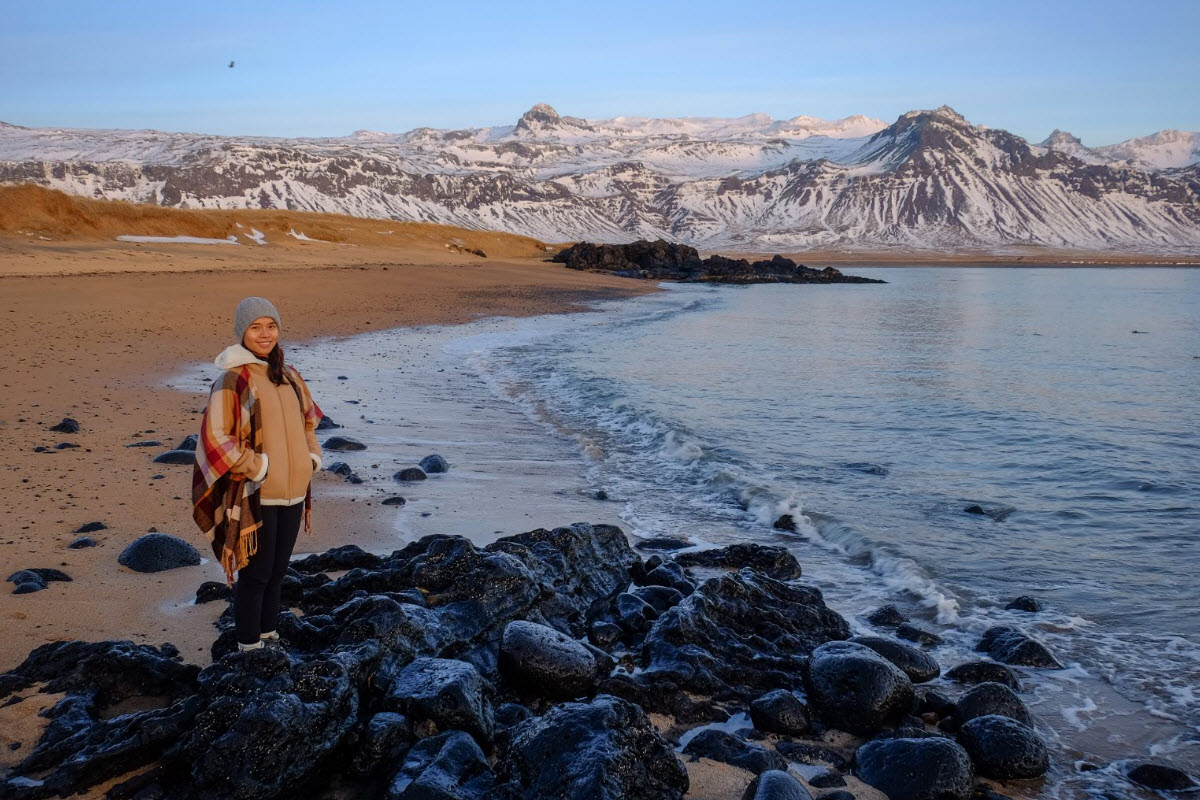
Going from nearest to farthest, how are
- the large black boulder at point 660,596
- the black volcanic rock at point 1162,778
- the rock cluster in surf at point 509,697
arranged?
the rock cluster in surf at point 509,697 → the black volcanic rock at point 1162,778 → the large black boulder at point 660,596

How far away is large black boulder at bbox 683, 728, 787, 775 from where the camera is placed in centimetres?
413

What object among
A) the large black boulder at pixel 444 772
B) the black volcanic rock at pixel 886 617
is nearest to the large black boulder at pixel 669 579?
the black volcanic rock at pixel 886 617

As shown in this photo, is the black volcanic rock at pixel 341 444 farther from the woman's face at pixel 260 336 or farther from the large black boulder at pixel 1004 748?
the large black boulder at pixel 1004 748

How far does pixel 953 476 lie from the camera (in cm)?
1045

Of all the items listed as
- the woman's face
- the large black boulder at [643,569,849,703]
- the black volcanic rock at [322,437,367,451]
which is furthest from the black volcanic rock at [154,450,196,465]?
the large black boulder at [643,569,849,703]

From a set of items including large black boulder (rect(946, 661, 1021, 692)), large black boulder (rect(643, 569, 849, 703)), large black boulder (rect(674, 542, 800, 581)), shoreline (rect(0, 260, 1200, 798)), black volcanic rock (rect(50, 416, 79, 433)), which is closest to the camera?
shoreline (rect(0, 260, 1200, 798))

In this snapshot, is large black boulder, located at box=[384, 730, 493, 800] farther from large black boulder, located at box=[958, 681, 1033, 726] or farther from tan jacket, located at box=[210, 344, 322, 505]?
large black boulder, located at box=[958, 681, 1033, 726]

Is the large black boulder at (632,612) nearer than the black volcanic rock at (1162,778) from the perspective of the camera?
No

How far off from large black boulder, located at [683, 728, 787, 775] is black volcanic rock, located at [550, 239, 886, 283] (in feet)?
196

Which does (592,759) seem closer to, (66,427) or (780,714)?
(780,714)

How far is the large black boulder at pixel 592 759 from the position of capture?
11.7 feet

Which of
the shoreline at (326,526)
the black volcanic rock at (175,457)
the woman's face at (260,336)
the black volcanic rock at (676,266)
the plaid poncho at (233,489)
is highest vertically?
the black volcanic rock at (676,266)

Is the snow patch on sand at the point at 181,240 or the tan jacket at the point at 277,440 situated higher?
the snow patch on sand at the point at 181,240

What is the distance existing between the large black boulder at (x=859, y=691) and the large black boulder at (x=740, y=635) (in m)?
0.34
